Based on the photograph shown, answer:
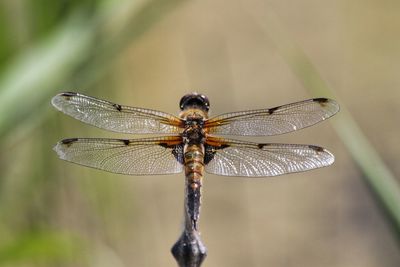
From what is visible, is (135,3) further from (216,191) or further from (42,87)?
(216,191)

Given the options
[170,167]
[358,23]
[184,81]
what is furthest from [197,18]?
[170,167]

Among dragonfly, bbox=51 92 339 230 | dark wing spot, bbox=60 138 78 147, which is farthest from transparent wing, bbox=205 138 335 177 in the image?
dark wing spot, bbox=60 138 78 147

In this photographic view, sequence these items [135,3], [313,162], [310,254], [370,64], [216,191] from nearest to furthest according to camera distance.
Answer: [313,162], [135,3], [310,254], [216,191], [370,64]

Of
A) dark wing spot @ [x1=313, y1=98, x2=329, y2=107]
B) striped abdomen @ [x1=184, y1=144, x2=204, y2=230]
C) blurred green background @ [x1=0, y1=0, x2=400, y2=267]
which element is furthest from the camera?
blurred green background @ [x1=0, y1=0, x2=400, y2=267]

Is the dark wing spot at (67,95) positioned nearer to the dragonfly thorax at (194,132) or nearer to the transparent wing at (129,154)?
Answer: the transparent wing at (129,154)

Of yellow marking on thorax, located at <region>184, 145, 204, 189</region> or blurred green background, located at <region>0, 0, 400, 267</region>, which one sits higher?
blurred green background, located at <region>0, 0, 400, 267</region>

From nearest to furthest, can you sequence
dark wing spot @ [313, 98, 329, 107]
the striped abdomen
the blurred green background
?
the striped abdomen < dark wing spot @ [313, 98, 329, 107] < the blurred green background

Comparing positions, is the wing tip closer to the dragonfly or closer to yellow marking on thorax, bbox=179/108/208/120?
the dragonfly
